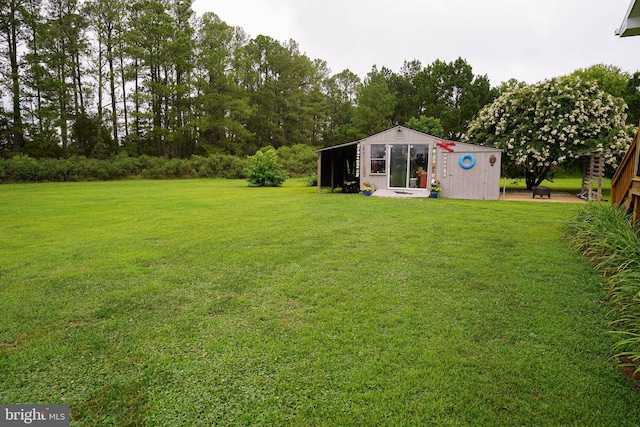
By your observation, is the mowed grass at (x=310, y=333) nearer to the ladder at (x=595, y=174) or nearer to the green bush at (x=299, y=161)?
the ladder at (x=595, y=174)

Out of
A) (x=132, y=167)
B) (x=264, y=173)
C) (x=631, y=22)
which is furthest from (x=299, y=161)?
(x=631, y=22)

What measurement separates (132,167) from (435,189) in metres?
20.3

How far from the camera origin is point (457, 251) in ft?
17.0

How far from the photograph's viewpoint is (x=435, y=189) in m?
12.7

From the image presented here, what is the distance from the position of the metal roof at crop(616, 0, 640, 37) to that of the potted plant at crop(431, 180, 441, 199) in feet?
27.2

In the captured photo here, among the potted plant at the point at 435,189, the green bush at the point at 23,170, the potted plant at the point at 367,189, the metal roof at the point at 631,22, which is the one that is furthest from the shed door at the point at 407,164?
the green bush at the point at 23,170

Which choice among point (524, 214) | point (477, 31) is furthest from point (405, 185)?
point (477, 31)

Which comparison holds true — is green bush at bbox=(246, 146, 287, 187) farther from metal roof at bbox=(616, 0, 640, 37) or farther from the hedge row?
metal roof at bbox=(616, 0, 640, 37)

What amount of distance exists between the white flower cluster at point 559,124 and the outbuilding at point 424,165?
10.2 feet

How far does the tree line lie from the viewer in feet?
75.5

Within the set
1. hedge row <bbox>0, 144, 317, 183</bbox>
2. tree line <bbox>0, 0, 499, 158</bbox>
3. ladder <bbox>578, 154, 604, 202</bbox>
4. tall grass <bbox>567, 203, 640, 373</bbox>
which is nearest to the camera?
tall grass <bbox>567, 203, 640, 373</bbox>

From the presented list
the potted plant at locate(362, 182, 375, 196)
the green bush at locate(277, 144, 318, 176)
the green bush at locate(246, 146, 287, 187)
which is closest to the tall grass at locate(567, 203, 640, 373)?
the potted plant at locate(362, 182, 375, 196)

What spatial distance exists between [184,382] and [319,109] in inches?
1547

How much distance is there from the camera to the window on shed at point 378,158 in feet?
45.3
